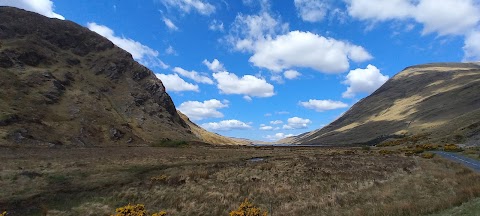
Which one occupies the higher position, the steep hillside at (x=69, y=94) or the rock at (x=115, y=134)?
the steep hillside at (x=69, y=94)

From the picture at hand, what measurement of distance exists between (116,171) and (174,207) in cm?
1838

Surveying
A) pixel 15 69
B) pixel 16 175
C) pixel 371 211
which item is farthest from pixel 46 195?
pixel 15 69

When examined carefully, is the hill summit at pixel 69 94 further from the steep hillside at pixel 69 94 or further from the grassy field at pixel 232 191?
the grassy field at pixel 232 191

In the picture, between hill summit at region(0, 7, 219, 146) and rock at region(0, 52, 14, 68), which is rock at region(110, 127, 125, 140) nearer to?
hill summit at region(0, 7, 219, 146)

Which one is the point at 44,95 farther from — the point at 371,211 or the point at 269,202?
the point at 371,211

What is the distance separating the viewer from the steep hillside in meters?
107

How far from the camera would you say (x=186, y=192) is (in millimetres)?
30016

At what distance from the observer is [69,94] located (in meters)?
140

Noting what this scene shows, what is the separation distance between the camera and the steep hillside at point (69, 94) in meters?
107

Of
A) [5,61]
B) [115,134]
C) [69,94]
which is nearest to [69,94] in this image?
[69,94]

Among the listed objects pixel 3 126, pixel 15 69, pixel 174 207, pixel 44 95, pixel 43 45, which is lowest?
pixel 174 207

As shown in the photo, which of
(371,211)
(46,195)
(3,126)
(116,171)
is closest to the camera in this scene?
(371,211)

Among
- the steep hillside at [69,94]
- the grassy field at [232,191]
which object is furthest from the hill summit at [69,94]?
the grassy field at [232,191]

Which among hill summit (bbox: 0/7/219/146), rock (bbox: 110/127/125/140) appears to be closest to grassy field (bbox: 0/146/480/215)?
hill summit (bbox: 0/7/219/146)
